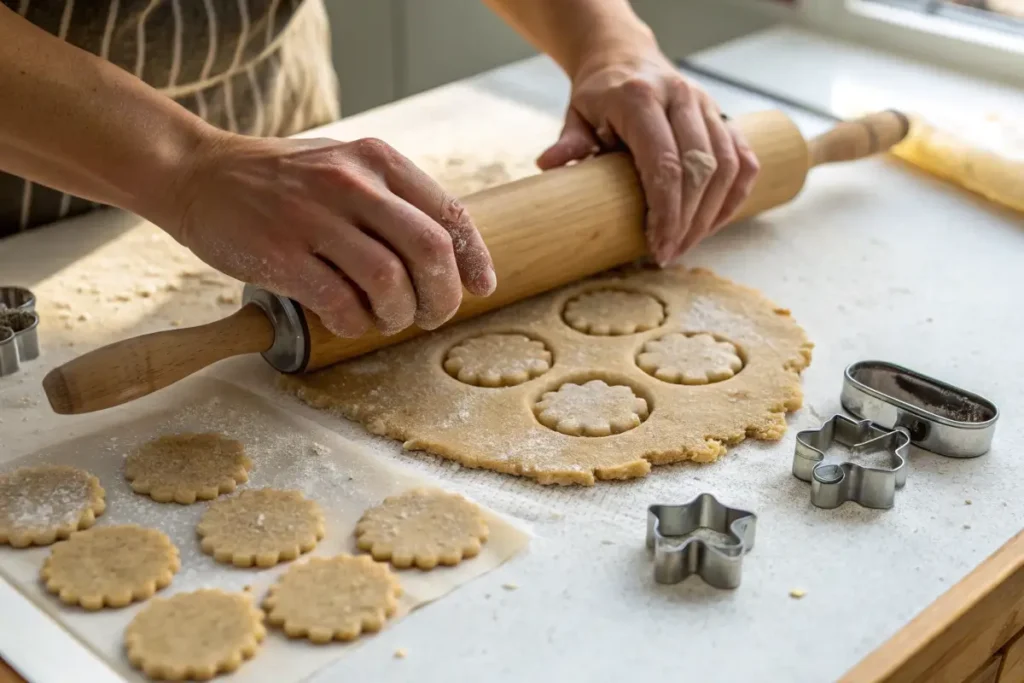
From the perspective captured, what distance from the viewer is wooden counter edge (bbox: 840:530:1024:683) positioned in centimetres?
88

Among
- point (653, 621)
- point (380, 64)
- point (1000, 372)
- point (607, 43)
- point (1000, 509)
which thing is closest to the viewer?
point (653, 621)

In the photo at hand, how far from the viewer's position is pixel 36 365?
1250mm

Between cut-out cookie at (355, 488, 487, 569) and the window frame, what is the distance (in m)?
1.53

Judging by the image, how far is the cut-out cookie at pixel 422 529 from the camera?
38.5 inches

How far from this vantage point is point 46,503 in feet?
3.38

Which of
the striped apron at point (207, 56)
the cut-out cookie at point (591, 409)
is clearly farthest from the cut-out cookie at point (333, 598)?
the striped apron at point (207, 56)

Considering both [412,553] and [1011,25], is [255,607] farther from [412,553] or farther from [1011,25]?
[1011,25]

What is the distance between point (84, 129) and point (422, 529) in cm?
53

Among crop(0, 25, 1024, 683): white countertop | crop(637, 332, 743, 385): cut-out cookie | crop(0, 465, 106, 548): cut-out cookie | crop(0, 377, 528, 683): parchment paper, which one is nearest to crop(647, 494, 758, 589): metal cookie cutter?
crop(0, 25, 1024, 683): white countertop

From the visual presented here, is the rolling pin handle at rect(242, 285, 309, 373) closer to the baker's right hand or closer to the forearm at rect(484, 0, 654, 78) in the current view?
the baker's right hand

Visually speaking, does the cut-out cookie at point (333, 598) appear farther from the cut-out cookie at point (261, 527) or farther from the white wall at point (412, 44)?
the white wall at point (412, 44)

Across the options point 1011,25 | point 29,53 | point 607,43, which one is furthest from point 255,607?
point 1011,25

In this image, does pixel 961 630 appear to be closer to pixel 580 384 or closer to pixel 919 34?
pixel 580 384

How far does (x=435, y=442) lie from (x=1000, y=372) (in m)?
0.62
